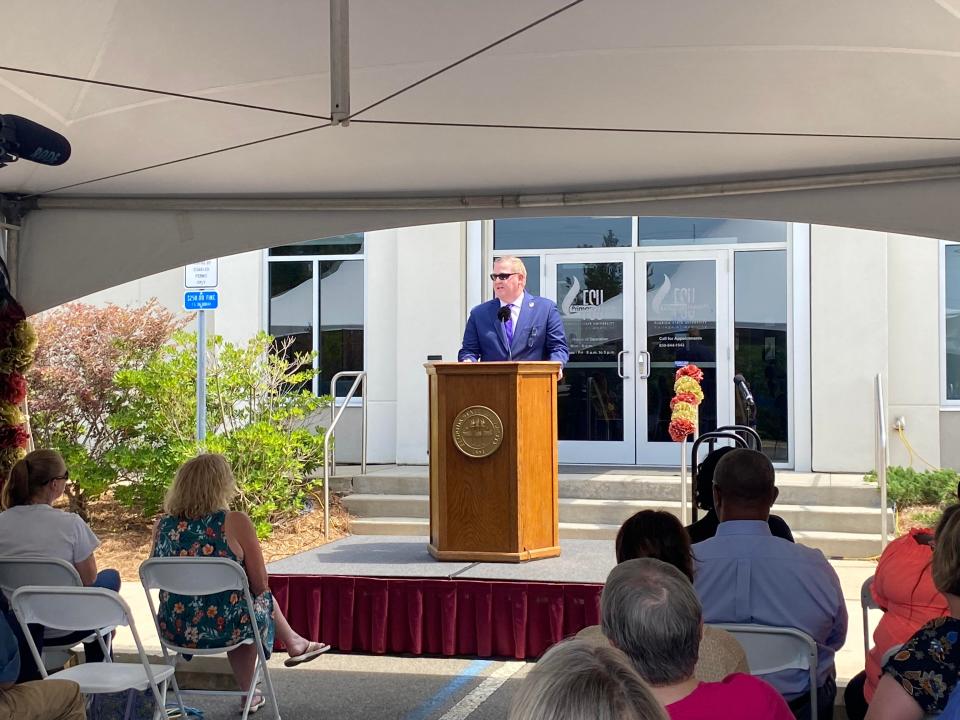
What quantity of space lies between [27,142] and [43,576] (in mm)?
1790

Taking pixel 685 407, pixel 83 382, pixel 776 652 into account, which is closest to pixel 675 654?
pixel 776 652

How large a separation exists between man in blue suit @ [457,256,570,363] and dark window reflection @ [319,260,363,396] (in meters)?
5.40

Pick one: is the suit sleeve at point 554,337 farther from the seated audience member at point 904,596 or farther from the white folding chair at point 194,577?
the seated audience member at point 904,596

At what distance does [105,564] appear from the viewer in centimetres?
913

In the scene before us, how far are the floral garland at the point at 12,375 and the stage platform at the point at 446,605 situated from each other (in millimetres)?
1562

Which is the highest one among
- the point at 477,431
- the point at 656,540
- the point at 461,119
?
the point at 461,119

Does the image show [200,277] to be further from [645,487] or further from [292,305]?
[645,487]

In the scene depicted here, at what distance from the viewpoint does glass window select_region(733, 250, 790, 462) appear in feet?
34.5

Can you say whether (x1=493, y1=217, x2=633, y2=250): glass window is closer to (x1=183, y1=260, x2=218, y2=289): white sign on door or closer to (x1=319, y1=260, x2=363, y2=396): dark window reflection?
(x1=319, y1=260, x2=363, y2=396): dark window reflection

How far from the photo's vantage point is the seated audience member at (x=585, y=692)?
4.15 feet

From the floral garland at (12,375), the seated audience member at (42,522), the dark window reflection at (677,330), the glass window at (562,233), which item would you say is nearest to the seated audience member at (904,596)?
the seated audience member at (42,522)

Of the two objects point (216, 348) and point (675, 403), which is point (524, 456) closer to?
point (675, 403)

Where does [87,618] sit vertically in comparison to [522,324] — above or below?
below

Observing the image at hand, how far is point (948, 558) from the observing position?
2.51 m
